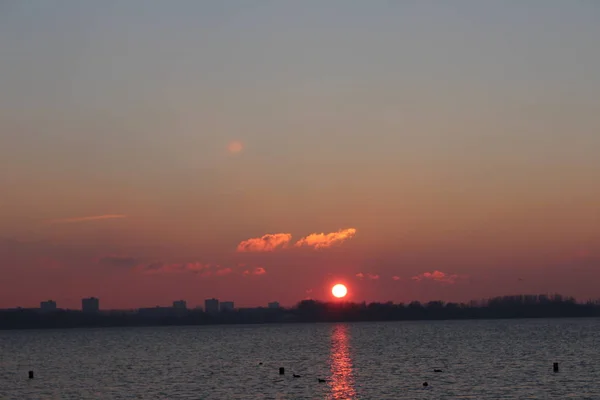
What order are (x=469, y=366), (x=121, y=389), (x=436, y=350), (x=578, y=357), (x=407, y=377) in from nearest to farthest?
(x=121, y=389) → (x=407, y=377) → (x=469, y=366) → (x=578, y=357) → (x=436, y=350)

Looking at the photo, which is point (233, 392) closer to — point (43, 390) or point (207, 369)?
point (43, 390)

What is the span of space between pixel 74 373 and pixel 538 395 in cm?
6966

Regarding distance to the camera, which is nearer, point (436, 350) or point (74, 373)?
point (74, 373)

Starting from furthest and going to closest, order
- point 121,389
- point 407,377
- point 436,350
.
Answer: point 436,350, point 407,377, point 121,389

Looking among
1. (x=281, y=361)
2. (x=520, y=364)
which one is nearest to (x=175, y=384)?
(x=281, y=361)

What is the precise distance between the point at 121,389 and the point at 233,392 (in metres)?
14.4

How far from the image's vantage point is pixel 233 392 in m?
87.6

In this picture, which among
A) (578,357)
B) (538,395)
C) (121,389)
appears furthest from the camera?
(578,357)

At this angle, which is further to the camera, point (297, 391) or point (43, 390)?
point (43, 390)

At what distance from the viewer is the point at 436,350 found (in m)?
160

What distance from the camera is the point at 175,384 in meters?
98.1

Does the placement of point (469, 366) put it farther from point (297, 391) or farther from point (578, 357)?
point (297, 391)

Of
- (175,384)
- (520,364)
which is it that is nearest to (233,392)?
(175,384)

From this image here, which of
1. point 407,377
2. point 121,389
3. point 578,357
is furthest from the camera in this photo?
Result: point 578,357
